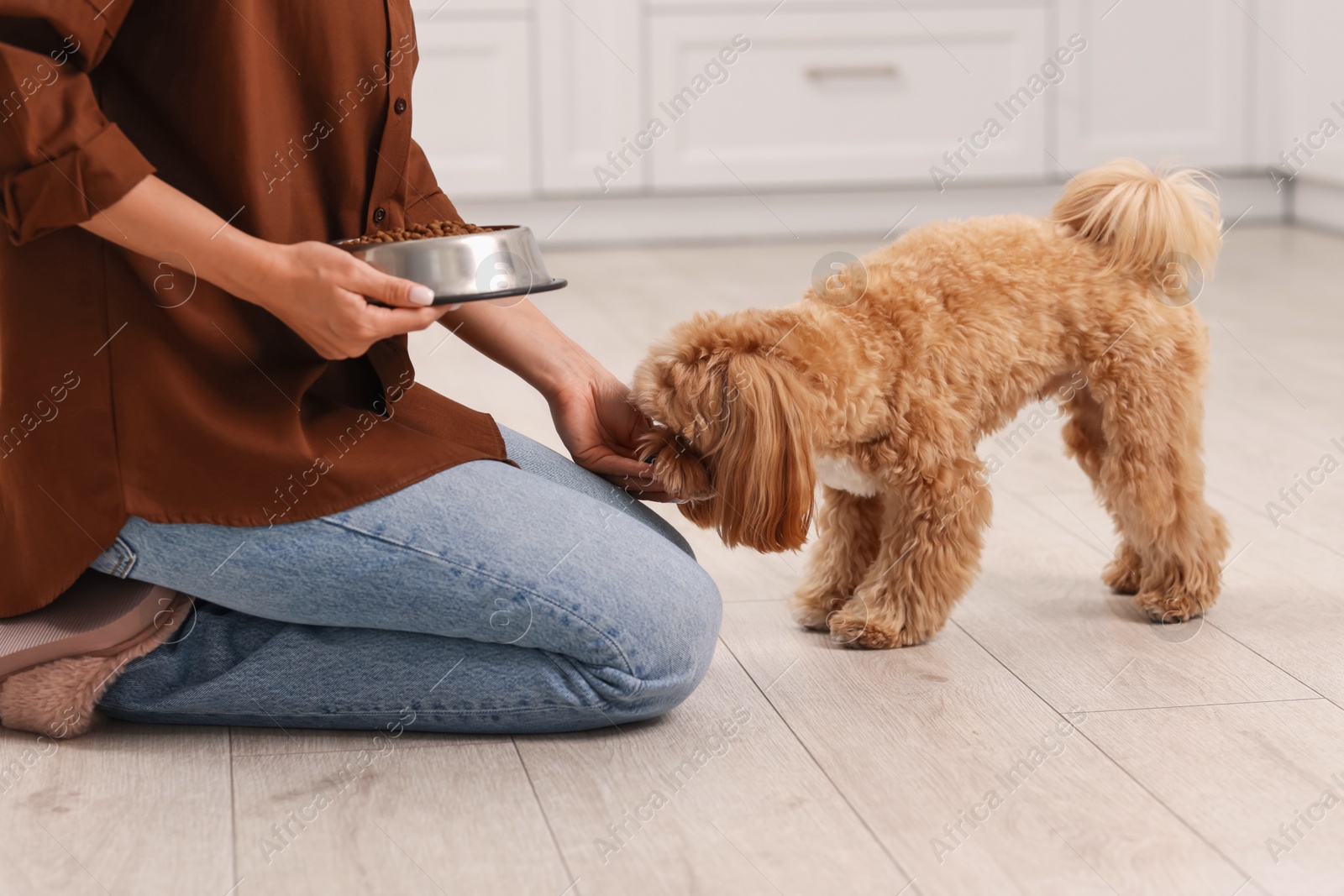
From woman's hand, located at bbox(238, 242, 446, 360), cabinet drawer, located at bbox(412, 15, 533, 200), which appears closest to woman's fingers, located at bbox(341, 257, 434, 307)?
woman's hand, located at bbox(238, 242, 446, 360)

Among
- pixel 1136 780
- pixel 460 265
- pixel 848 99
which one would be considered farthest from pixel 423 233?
pixel 848 99

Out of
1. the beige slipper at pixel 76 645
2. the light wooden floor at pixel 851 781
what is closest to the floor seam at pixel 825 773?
the light wooden floor at pixel 851 781

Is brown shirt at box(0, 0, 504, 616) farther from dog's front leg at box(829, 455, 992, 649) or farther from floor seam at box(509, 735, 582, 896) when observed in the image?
dog's front leg at box(829, 455, 992, 649)

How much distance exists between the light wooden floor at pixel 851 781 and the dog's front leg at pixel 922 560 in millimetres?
33

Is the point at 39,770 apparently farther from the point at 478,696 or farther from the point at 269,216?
the point at 269,216

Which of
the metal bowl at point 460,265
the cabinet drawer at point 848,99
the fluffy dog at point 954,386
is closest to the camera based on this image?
the metal bowl at point 460,265

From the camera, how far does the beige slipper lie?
123cm

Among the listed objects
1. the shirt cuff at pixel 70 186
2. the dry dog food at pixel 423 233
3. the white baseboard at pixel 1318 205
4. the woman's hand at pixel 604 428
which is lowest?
the white baseboard at pixel 1318 205

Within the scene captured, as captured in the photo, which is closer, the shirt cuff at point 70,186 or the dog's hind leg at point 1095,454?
the shirt cuff at point 70,186

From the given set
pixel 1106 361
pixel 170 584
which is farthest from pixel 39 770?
pixel 1106 361

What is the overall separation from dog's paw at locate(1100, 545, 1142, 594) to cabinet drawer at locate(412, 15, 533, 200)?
2885 millimetres

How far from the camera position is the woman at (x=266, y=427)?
1089 millimetres

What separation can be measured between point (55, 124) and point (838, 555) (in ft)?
3.18

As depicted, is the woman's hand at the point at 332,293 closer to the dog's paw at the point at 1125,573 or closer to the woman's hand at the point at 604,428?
the woman's hand at the point at 604,428
